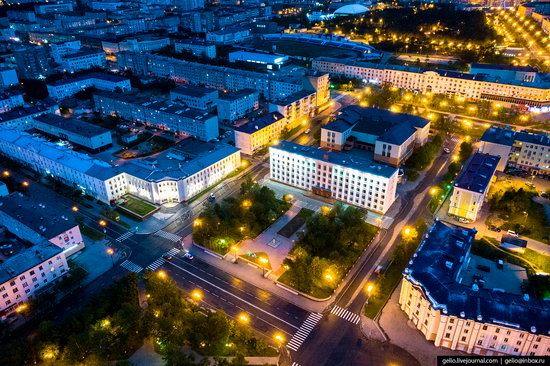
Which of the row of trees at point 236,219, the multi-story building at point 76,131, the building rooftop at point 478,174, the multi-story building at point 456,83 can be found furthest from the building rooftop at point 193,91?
the building rooftop at point 478,174

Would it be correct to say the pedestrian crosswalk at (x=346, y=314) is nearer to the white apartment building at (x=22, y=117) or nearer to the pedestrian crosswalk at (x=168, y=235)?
the pedestrian crosswalk at (x=168, y=235)

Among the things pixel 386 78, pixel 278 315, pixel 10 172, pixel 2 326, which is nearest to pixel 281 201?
pixel 278 315

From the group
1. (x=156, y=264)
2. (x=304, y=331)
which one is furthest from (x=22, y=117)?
(x=304, y=331)

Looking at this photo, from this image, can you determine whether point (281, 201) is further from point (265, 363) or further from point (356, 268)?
point (265, 363)

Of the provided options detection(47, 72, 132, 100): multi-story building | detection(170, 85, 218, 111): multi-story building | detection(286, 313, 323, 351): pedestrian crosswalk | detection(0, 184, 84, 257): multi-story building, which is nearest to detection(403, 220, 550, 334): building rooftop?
detection(286, 313, 323, 351): pedestrian crosswalk

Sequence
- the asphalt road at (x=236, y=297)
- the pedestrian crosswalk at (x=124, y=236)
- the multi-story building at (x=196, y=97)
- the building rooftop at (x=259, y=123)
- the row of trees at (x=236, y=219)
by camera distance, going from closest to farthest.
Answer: the asphalt road at (x=236, y=297) → the row of trees at (x=236, y=219) → the pedestrian crosswalk at (x=124, y=236) → the building rooftop at (x=259, y=123) → the multi-story building at (x=196, y=97)

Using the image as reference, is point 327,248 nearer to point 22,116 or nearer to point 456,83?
point 456,83
